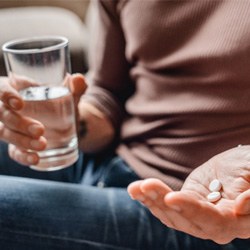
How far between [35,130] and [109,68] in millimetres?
261

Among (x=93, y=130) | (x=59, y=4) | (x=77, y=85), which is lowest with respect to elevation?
(x=59, y=4)

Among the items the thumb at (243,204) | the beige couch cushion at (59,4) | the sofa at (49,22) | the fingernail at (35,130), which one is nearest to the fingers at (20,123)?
the fingernail at (35,130)

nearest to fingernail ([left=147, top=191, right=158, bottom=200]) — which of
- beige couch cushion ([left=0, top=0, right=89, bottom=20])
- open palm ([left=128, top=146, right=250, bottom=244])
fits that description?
open palm ([left=128, top=146, right=250, bottom=244])

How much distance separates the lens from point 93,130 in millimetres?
932

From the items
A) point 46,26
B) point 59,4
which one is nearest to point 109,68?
point 46,26

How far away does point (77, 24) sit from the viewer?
192 cm

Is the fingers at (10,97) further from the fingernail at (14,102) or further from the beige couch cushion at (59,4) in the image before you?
the beige couch cushion at (59,4)

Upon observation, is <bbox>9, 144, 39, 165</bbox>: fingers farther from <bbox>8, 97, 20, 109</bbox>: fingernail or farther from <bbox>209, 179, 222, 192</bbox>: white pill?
<bbox>209, 179, 222, 192</bbox>: white pill

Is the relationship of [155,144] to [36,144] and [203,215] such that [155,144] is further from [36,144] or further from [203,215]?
[203,215]

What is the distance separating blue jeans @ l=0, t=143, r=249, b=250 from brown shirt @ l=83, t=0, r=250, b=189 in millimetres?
→ 87

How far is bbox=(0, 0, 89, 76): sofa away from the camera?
1.72 m

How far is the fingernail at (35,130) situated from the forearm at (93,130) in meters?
0.19

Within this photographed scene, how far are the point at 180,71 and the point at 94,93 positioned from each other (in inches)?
8.7

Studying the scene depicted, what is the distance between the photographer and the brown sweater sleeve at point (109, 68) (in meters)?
0.93
